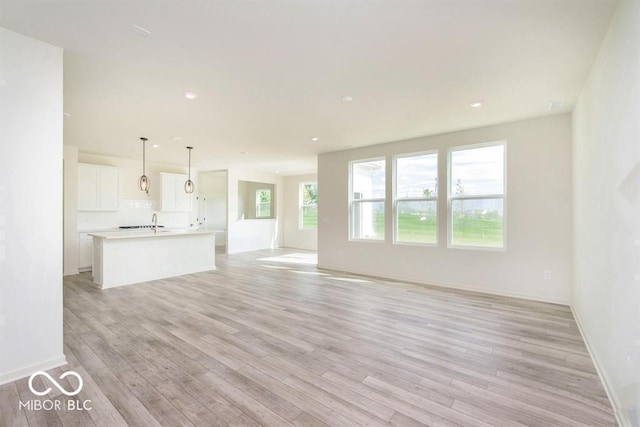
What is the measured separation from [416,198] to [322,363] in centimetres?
378

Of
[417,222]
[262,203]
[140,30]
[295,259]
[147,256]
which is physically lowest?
[295,259]

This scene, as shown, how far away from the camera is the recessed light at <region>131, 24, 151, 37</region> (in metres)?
2.15

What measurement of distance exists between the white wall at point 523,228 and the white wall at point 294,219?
5013mm

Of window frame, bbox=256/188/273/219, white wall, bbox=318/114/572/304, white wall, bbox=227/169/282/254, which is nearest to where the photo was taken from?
white wall, bbox=318/114/572/304

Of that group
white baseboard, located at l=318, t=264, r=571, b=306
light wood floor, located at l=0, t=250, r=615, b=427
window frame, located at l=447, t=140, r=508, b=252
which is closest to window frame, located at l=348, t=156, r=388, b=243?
white baseboard, located at l=318, t=264, r=571, b=306

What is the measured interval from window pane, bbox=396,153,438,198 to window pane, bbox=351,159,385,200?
38 centimetres

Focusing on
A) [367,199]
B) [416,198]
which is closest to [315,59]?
[416,198]

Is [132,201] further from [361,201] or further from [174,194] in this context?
[361,201]

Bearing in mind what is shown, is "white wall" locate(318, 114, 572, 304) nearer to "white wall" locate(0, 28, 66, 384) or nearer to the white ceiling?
the white ceiling

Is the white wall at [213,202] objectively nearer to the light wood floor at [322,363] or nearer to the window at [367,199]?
the window at [367,199]

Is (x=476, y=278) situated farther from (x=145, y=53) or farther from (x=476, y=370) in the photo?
(x=145, y=53)

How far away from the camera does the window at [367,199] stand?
19.4ft

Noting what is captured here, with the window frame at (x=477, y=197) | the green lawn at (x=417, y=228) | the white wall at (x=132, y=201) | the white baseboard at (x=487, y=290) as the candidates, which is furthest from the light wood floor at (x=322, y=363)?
the white wall at (x=132, y=201)

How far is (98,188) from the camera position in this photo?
21.7 ft
